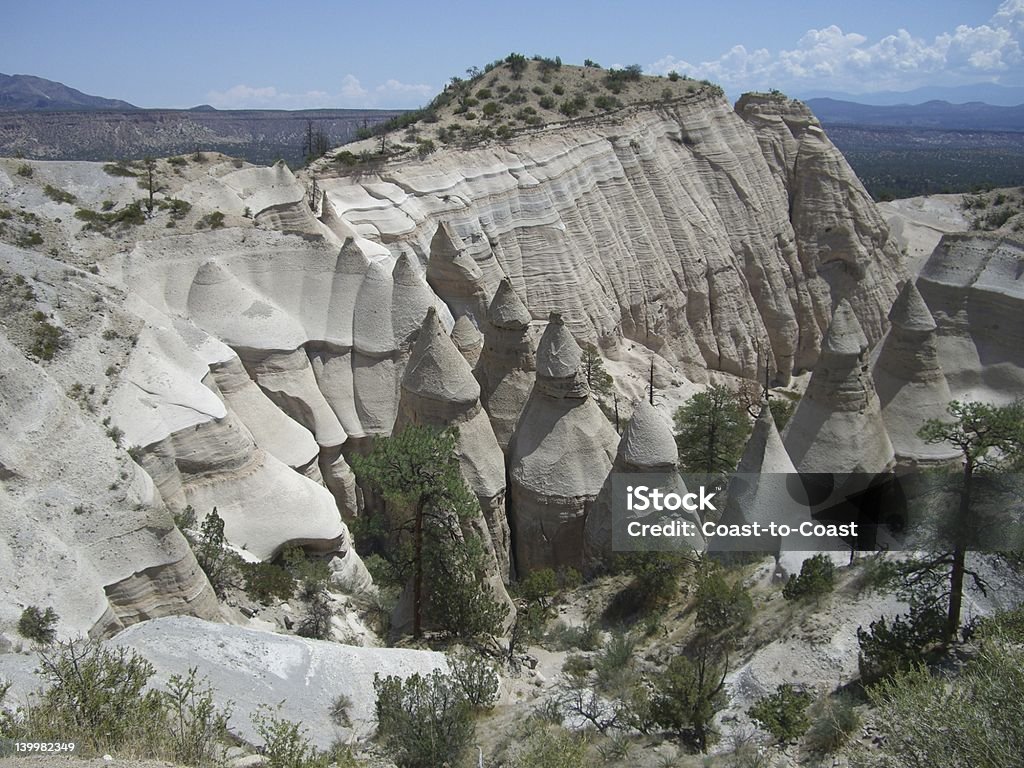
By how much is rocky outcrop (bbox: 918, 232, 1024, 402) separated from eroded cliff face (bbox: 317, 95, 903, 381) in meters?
12.0

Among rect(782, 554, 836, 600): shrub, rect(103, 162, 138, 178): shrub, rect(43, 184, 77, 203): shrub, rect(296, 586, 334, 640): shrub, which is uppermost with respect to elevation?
rect(103, 162, 138, 178): shrub

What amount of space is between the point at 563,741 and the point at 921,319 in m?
14.3

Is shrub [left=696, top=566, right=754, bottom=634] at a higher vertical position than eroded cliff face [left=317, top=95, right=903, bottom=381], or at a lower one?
lower

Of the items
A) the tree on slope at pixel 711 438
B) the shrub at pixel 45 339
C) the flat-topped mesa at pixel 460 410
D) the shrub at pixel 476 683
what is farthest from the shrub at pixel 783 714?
the shrub at pixel 45 339

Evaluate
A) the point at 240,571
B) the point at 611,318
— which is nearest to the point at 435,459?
the point at 240,571

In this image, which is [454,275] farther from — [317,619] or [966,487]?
[966,487]

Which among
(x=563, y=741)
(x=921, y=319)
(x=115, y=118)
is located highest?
(x=115, y=118)

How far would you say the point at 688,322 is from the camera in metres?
35.8

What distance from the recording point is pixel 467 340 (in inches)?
842

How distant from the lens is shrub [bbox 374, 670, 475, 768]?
8.78m

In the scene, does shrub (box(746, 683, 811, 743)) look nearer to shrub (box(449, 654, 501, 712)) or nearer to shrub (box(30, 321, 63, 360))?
shrub (box(449, 654, 501, 712))

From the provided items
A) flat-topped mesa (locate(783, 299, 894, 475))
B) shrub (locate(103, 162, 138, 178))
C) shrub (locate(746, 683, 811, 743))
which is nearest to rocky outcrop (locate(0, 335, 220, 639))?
shrub (locate(746, 683, 811, 743))

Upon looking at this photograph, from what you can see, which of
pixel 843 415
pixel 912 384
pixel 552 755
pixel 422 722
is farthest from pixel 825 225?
pixel 552 755

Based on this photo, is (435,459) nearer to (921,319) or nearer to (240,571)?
(240,571)
